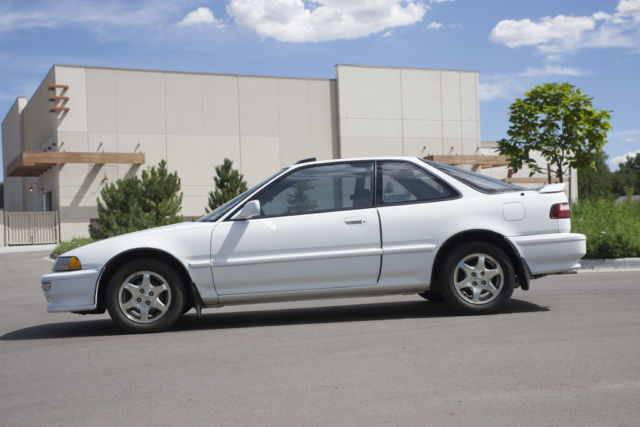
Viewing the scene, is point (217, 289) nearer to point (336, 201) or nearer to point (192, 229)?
point (192, 229)

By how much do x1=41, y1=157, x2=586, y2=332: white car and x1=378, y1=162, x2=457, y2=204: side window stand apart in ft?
0.04

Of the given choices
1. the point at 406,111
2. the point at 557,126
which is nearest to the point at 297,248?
the point at 557,126

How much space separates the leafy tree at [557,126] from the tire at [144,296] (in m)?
17.0

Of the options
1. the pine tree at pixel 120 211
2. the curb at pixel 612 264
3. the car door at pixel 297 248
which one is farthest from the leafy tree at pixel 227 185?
the car door at pixel 297 248

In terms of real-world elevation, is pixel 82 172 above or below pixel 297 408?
above

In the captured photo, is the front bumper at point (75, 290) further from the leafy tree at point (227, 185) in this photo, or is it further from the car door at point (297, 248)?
the leafy tree at point (227, 185)

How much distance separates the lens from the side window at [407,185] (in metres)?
7.05

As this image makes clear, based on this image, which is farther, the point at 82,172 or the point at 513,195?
the point at 82,172

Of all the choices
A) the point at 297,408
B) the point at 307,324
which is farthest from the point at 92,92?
the point at 297,408

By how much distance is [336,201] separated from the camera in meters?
6.96

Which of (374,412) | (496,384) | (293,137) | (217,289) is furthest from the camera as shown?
(293,137)

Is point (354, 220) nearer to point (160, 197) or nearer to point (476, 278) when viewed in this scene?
point (476, 278)

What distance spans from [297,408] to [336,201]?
3233 mm

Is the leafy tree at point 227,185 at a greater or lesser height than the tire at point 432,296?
greater
